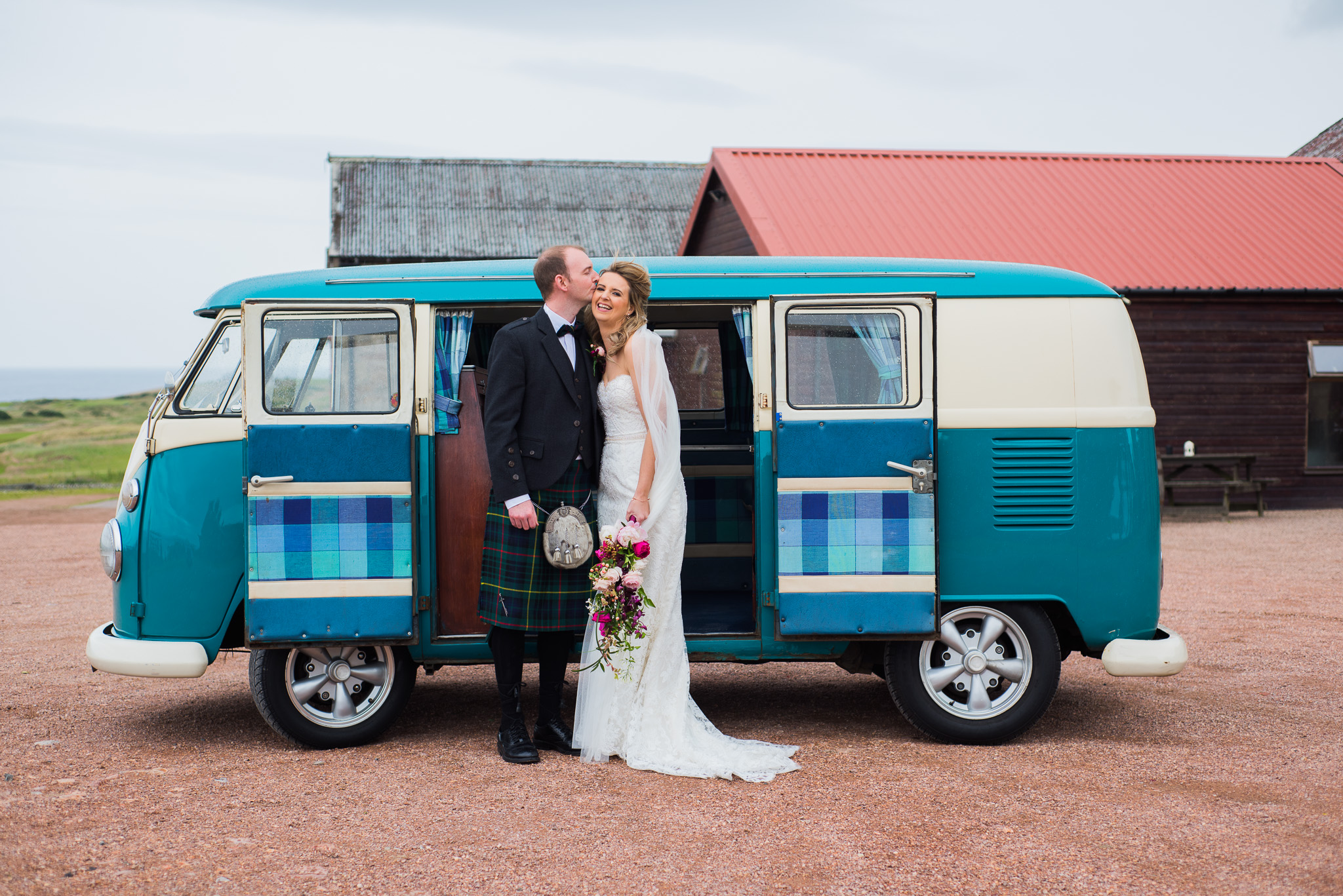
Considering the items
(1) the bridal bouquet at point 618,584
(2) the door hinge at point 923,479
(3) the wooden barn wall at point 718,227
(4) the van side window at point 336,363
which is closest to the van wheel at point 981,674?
(2) the door hinge at point 923,479

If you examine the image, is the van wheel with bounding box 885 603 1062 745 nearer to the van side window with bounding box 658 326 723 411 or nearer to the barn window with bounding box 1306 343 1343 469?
the van side window with bounding box 658 326 723 411

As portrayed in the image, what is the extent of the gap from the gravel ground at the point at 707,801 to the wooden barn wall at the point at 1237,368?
11573mm

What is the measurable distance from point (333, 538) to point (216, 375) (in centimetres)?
95

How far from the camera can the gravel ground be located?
382 cm

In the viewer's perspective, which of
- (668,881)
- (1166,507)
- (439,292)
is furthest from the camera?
(1166,507)

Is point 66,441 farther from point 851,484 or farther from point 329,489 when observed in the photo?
point 851,484

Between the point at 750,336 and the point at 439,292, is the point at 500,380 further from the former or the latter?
the point at 750,336

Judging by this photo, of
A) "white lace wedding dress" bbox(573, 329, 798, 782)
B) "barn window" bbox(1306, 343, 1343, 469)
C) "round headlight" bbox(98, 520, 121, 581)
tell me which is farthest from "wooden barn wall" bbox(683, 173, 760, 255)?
"round headlight" bbox(98, 520, 121, 581)

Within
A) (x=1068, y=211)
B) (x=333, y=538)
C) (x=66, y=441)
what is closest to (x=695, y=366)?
(x=333, y=538)

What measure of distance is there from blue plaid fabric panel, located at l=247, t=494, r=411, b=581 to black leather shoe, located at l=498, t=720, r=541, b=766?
835 millimetres

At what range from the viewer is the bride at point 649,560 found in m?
5.01

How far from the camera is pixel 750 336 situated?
532 cm

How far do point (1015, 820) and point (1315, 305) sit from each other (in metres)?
16.5

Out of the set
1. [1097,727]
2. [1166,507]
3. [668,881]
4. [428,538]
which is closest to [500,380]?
[428,538]
